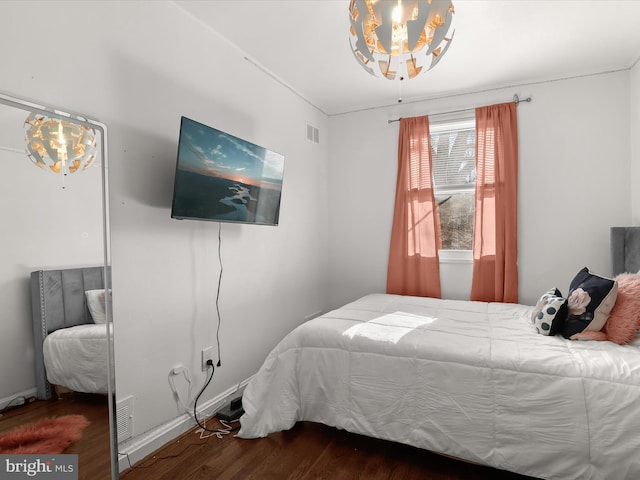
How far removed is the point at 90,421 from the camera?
4.98ft

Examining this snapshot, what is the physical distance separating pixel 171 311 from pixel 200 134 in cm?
103

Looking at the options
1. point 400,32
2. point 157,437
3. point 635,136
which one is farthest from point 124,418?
point 635,136

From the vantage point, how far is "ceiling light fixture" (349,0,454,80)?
128cm

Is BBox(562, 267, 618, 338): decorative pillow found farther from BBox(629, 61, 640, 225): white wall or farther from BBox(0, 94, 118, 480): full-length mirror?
BBox(0, 94, 118, 480): full-length mirror

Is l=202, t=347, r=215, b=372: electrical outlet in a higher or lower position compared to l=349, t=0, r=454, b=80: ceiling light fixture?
lower

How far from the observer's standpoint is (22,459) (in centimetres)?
126

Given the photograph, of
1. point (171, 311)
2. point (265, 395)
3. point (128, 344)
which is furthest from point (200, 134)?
point (265, 395)

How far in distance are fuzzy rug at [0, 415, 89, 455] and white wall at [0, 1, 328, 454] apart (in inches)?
14.3

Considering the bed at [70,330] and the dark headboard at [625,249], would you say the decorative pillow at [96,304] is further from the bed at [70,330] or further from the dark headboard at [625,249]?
the dark headboard at [625,249]

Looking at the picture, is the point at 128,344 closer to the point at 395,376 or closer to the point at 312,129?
the point at 395,376

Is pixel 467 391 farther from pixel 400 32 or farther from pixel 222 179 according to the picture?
pixel 222 179

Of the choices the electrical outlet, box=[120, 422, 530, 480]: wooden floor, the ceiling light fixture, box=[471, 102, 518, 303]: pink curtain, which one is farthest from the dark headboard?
the electrical outlet

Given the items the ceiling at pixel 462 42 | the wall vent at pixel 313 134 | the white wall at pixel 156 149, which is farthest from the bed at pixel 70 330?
the wall vent at pixel 313 134

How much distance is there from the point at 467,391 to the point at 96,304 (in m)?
1.77
